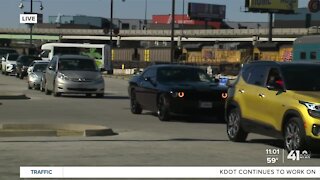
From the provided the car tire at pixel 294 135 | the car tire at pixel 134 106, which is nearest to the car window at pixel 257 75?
the car tire at pixel 294 135

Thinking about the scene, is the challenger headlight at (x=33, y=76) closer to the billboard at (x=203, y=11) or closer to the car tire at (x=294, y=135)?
the car tire at (x=294, y=135)

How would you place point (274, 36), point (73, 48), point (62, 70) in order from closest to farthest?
point (62, 70) < point (73, 48) < point (274, 36)

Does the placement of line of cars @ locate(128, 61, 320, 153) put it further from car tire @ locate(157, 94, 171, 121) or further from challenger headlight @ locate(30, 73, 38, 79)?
challenger headlight @ locate(30, 73, 38, 79)

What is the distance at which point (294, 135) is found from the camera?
1229 centimetres

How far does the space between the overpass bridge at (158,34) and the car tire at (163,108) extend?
312 feet

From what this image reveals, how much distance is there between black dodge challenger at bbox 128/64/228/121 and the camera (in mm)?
19359

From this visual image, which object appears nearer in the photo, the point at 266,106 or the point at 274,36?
the point at 266,106

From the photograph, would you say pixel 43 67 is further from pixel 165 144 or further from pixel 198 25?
pixel 198 25

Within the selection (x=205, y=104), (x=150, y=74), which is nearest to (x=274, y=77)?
(x=205, y=104)

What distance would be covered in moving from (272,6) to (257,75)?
85.4 meters

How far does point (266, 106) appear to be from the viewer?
44.0 ft

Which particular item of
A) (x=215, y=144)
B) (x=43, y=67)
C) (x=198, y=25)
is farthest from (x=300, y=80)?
(x=198, y=25)

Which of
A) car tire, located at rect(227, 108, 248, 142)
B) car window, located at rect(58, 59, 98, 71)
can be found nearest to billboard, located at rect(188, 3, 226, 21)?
car window, located at rect(58, 59, 98, 71)

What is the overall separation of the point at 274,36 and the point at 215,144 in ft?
369
